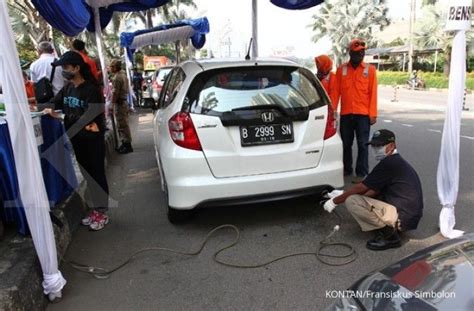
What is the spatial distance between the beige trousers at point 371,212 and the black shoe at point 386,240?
0.24 feet

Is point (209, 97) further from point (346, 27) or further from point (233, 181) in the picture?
point (346, 27)

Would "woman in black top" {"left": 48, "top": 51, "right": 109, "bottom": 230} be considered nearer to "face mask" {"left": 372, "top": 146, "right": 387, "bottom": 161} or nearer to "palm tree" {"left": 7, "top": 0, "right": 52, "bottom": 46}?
Answer: "face mask" {"left": 372, "top": 146, "right": 387, "bottom": 161}

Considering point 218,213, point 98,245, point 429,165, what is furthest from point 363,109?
point 98,245

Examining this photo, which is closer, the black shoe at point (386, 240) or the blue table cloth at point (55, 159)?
the black shoe at point (386, 240)

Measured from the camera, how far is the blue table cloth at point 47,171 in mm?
3541

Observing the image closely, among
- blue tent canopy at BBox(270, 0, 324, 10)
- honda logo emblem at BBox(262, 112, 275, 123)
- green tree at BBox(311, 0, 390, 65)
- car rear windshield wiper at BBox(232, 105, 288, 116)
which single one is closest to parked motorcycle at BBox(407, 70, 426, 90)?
green tree at BBox(311, 0, 390, 65)

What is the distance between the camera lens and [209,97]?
4.17 meters

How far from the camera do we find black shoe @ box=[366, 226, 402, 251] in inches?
154

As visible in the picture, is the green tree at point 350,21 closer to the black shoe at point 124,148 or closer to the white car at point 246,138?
the black shoe at point 124,148

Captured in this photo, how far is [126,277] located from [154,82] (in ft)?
47.6

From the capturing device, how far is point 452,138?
158 inches

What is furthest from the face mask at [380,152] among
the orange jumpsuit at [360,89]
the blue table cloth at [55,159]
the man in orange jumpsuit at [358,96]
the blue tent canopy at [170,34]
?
the blue tent canopy at [170,34]

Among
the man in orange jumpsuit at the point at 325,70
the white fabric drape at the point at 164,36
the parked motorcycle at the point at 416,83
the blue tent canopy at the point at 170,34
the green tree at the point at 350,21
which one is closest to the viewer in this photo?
the man in orange jumpsuit at the point at 325,70

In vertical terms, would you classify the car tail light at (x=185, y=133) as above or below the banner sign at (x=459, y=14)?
below
